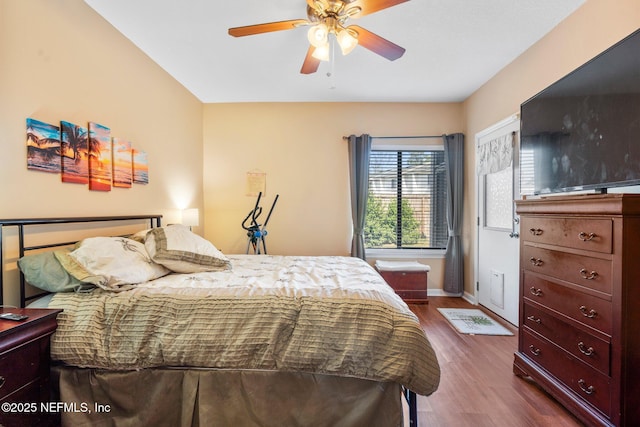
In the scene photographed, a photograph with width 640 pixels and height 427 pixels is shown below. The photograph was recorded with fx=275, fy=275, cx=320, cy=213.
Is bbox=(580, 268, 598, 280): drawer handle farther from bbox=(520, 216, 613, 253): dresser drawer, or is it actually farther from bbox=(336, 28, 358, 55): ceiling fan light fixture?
bbox=(336, 28, 358, 55): ceiling fan light fixture

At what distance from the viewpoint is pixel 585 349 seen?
4.85 ft

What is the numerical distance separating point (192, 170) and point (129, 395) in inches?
106

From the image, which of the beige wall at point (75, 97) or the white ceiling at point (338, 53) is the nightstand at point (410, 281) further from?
the beige wall at point (75, 97)

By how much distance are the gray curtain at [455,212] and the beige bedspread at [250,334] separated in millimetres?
2686

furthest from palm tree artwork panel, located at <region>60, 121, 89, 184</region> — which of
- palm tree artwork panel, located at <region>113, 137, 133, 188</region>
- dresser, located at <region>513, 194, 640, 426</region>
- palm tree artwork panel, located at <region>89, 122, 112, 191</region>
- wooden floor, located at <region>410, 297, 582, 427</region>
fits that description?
dresser, located at <region>513, 194, 640, 426</region>

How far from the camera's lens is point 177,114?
321cm

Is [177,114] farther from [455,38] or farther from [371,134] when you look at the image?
[455,38]

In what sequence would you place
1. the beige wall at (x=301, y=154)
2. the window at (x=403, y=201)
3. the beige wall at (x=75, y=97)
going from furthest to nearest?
the window at (x=403, y=201) → the beige wall at (x=301, y=154) → the beige wall at (x=75, y=97)

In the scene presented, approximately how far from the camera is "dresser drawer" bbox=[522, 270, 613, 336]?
138 cm

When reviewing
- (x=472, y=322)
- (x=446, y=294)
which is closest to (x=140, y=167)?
(x=472, y=322)

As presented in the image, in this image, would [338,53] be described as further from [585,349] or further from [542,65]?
[585,349]

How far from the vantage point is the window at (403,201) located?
3.99 meters

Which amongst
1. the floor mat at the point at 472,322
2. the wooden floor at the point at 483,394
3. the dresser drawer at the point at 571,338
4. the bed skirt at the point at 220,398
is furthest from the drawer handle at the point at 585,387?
the floor mat at the point at 472,322

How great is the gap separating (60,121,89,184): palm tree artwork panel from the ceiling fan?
1264 millimetres
